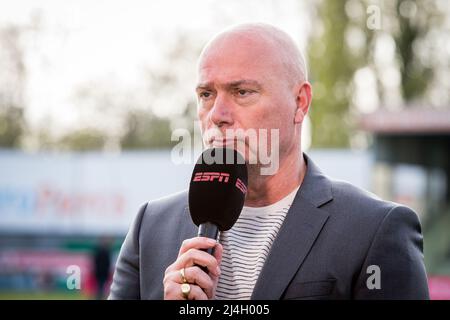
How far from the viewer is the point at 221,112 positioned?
2295 mm

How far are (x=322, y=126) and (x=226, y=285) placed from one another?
18628mm

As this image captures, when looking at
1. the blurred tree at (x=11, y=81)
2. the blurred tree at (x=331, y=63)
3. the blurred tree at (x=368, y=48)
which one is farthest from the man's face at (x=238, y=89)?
the blurred tree at (x=11, y=81)

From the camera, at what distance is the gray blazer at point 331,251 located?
7.11ft

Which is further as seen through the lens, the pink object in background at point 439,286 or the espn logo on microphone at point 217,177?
the pink object in background at point 439,286

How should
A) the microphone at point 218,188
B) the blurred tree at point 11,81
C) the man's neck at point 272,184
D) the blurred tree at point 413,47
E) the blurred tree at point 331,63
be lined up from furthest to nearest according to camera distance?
1. the blurred tree at point 11,81
2. the blurred tree at point 331,63
3. the blurred tree at point 413,47
4. the man's neck at point 272,184
5. the microphone at point 218,188

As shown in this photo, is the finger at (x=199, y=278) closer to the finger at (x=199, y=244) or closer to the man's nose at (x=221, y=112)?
the finger at (x=199, y=244)

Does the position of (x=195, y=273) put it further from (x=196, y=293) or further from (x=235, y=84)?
(x=235, y=84)

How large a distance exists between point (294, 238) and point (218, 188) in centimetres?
32

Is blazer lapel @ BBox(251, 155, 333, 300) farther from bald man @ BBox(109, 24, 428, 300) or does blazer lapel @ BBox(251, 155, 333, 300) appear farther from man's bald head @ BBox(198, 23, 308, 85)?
man's bald head @ BBox(198, 23, 308, 85)

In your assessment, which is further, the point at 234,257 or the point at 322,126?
the point at 322,126
